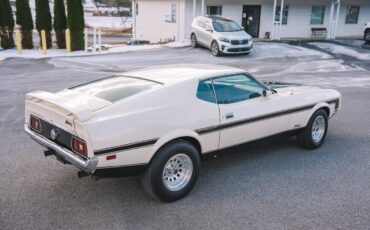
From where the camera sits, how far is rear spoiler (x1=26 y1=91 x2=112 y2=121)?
388 centimetres

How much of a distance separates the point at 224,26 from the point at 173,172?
1507 centimetres

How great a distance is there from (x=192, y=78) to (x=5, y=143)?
359 cm

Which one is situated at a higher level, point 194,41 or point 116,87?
point 116,87

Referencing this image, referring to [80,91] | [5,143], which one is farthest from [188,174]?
[5,143]

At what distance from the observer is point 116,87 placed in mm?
4809

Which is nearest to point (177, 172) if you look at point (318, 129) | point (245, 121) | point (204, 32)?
point (245, 121)

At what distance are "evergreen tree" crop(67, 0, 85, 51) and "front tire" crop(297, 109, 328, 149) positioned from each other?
50.1 feet

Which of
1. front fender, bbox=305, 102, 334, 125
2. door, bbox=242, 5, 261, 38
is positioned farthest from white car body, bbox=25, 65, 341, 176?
door, bbox=242, 5, 261, 38

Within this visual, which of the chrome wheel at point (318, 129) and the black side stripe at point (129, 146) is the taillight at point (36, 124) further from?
the chrome wheel at point (318, 129)

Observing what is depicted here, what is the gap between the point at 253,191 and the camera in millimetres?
4754

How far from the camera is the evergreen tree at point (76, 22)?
18.4m

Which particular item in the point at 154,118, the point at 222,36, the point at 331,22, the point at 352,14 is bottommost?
the point at 154,118

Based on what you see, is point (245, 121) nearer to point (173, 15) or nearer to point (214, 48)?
point (214, 48)

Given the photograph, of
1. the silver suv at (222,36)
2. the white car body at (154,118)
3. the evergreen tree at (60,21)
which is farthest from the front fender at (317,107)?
the evergreen tree at (60,21)
